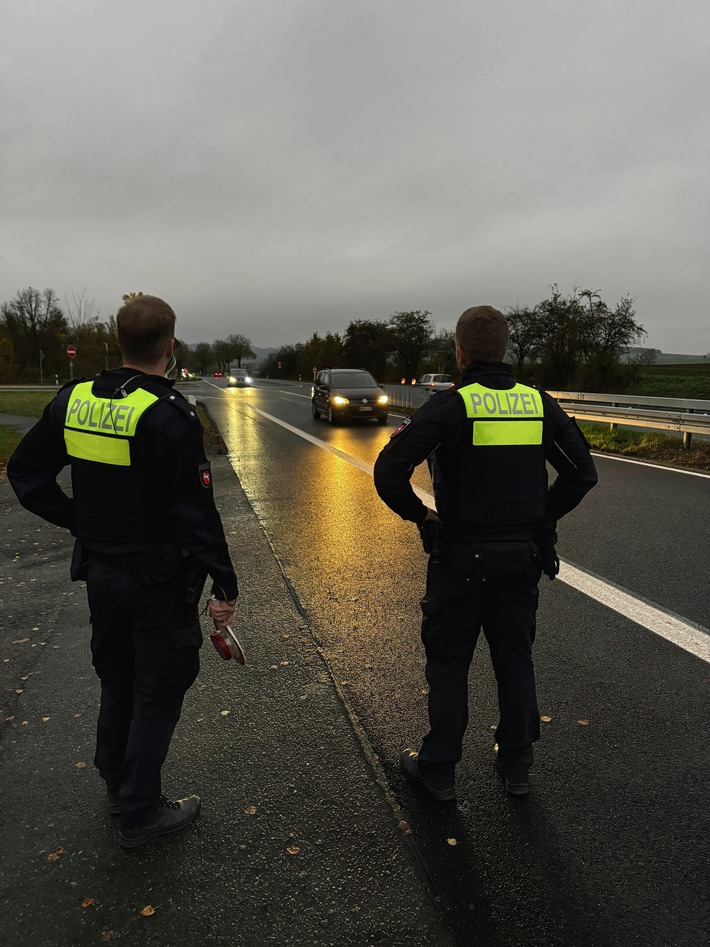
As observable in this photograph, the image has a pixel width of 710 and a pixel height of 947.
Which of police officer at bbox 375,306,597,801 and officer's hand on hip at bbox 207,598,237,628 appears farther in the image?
police officer at bbox 375,306,597,801

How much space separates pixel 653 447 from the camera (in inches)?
506

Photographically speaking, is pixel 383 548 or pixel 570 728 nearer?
pixel 570 728

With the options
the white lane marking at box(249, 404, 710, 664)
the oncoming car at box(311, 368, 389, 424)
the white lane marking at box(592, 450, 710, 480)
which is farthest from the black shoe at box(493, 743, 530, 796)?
the oncoming car at box(311, 368, 389, 424)

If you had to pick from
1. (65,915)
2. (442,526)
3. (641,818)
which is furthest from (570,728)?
(65,915)

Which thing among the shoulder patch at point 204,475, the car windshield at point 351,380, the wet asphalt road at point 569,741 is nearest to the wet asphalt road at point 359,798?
the wet asphalt road at point 569,741

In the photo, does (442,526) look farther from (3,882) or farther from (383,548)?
(383,548)

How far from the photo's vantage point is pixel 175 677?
233 cm

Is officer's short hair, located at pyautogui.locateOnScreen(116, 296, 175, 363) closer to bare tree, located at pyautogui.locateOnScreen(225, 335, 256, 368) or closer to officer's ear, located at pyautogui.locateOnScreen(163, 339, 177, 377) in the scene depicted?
officer's ear, located at pyautogui.locateOnScreen(163, 339, 177, 377)

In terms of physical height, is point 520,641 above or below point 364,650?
above

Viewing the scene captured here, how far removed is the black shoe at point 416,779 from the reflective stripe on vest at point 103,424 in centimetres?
167

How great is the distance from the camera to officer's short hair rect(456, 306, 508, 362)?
258cm

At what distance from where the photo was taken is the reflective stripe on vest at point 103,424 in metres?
2.17

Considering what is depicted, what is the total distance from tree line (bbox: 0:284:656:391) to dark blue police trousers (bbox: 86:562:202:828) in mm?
1926

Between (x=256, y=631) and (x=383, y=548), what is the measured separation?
228 cm
